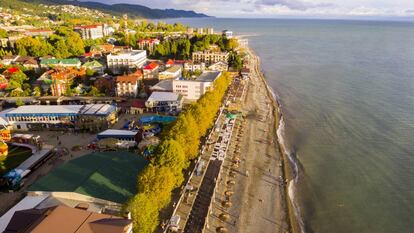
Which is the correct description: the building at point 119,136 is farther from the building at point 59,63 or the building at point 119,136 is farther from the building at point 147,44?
the building at point 147,44

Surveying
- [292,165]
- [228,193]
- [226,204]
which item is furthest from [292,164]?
[226,204]

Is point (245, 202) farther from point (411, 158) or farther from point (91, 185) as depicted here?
point (411, 158)

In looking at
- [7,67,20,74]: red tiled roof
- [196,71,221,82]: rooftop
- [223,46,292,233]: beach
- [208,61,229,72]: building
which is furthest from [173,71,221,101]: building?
[7,67,20,74]: red tiled roof

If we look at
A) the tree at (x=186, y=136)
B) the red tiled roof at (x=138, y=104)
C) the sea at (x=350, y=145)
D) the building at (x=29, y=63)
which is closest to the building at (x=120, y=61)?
the building at (x=29, y=63)

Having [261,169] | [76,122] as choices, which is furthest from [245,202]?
[76,122]

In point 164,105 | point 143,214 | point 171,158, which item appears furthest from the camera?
point 164,105

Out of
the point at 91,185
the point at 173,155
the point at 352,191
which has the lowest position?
the point at 352,191

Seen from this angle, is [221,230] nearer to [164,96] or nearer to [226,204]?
[226,204]
